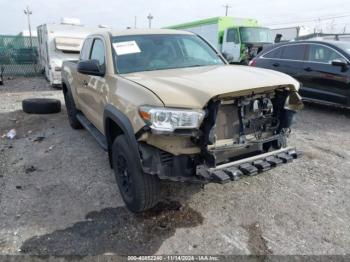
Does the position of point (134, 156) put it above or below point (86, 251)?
above

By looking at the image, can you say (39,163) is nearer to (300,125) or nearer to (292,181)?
(292,181)

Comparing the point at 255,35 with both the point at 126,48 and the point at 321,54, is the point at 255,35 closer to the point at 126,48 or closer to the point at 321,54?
the point at 321,54

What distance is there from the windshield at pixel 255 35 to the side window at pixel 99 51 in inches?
524

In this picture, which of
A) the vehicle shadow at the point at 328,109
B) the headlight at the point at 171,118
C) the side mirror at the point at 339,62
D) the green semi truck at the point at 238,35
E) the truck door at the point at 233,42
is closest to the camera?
the headlight at the point at 171,118

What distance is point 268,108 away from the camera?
331cm

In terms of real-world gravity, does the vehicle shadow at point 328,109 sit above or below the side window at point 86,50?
below

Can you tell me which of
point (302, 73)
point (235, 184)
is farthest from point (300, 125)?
point (235, 184)

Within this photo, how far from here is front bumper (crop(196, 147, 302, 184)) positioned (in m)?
2.74

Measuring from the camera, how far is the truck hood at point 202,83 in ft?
8.90

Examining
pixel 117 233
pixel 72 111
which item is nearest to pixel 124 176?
pixel 117 233

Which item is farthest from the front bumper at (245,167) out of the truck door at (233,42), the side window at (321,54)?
the truck door at (233,42)

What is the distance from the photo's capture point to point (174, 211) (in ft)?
11.3

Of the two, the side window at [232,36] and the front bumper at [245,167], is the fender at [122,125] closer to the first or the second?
the front bumper at [245,167]

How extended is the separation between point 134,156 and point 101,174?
159 centimetres
